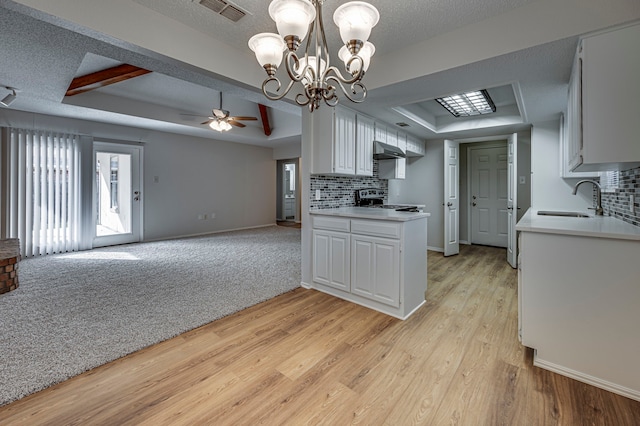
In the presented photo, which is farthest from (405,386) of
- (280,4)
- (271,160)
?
(271,160)

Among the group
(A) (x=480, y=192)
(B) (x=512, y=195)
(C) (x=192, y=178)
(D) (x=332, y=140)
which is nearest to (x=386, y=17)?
(D) (x=332, y=140)

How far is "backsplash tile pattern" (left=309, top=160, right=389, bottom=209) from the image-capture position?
3.39 metres

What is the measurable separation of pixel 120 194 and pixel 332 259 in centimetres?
522

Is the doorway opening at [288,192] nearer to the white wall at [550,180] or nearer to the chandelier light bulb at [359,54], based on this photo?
the white wall at [550,180]

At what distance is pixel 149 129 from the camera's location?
19.8 feet

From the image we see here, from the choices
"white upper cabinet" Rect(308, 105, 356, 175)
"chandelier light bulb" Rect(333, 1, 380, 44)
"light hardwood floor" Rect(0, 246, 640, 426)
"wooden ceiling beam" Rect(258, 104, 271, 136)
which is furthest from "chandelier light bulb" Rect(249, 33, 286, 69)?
"wooden ceiling beam" Rect(258, 104, 271, 136)

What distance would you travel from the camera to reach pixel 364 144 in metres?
3.71

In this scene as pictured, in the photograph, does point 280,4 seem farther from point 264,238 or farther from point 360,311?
point 264,238

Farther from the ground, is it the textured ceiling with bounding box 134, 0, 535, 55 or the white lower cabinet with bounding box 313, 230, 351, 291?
the textured ceiling with bounding box 134, 0, 535, 55

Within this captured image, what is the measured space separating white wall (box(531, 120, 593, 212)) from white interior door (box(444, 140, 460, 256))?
1.27m

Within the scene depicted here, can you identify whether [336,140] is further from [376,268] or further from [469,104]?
[469,104]

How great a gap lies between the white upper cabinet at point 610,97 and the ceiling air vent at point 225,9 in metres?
2.30

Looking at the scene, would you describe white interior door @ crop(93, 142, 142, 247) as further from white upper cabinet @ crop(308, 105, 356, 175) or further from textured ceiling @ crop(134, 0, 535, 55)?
textured ceiling @ crop(134, 0, 535, 55)

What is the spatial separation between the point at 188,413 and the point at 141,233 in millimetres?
5543
